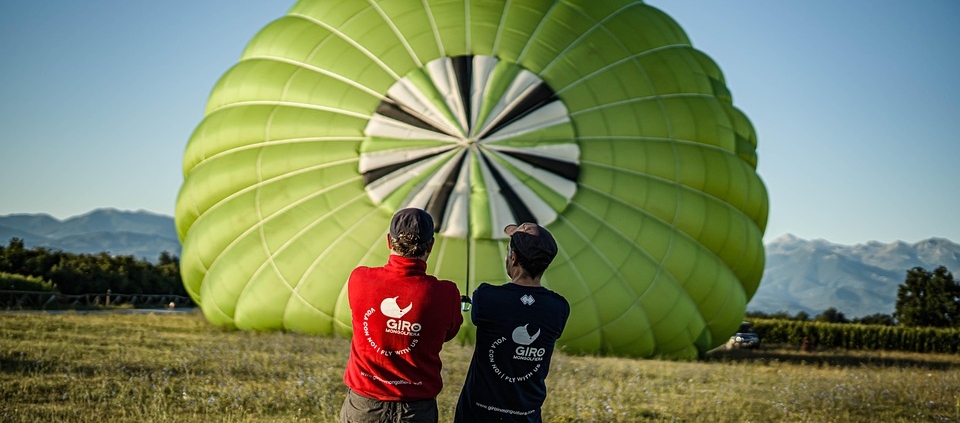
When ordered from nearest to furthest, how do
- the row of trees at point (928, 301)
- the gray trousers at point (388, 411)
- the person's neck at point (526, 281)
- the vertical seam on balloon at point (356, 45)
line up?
the gray trousers at point (388, 411)
the person's neck at point (526, 281)
the vertical seam on balloon at point (356, 45)
the row of trees at point (928, 301)

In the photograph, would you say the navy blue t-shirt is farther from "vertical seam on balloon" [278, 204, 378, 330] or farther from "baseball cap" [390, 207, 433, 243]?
"vertical seam on balloon" [278, 204, 378, 330]

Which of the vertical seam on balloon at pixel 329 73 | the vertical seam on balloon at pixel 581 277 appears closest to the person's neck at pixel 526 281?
the vertical seam on balloon at pixel 581 277

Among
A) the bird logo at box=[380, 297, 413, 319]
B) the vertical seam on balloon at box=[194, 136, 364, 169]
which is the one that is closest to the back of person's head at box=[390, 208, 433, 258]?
the bird logo at box=[380, 297, 413, 319]

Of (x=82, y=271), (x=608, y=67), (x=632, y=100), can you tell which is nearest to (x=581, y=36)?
(x=608, y=67)

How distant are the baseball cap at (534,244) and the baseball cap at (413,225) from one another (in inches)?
15.4

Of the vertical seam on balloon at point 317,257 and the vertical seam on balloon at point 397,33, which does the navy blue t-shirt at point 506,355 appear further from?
the vertical seam on balloon at point 397,33

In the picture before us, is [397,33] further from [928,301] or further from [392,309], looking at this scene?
[928,301]

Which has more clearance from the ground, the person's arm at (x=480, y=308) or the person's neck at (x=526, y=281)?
the person's neck at (x=526, y=281)

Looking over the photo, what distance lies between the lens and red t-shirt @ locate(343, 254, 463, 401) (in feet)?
11.8

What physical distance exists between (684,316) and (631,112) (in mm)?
3243

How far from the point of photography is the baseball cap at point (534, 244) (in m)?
3.68

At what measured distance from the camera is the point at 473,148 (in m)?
12.2

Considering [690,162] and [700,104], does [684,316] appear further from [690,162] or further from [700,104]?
[700,104]

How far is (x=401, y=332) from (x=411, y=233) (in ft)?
1.39
